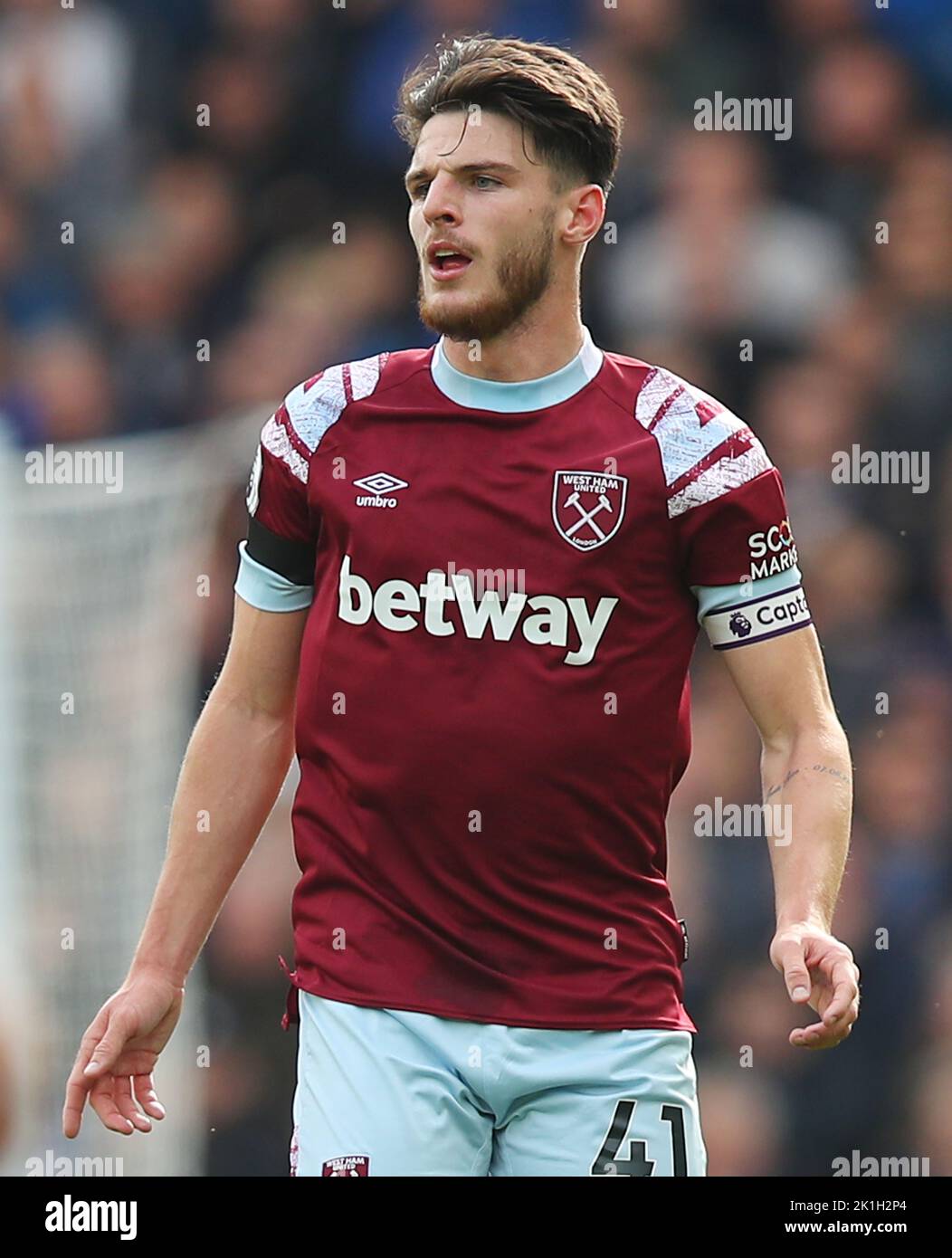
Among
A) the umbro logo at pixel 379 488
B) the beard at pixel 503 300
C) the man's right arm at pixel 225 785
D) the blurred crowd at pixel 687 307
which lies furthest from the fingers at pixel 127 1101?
the blurred crowd at pixel 687 307

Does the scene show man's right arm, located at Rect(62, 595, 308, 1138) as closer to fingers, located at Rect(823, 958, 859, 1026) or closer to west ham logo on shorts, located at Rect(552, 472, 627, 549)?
west ham logo on shorts, located at Rect(552, 472, 627, 549)

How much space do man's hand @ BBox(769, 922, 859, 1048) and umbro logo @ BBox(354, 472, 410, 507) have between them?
3.09 ft

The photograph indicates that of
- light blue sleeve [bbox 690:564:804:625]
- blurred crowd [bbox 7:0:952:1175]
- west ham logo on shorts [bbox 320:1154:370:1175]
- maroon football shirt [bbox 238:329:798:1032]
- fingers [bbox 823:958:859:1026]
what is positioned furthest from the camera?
blurred crowd [bbox 7:0:952:1175]

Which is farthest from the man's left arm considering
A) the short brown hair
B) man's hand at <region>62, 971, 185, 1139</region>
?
man's hand at <region>62, 971, 185, 1139</region>

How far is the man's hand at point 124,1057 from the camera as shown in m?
3.34

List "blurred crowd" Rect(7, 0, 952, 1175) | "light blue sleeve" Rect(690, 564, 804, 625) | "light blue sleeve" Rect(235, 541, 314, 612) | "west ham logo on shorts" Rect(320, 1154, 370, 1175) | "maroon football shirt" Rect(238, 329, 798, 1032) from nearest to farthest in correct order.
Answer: "west ham logo on shorts" Rect(320, 1154, 370, 1175)
"maroon football shirt" Rect(238, 329, 798, 1032)
"light blue sleeve" Rect(690, 564, 804, 625)
"light blue sleeve" Rect(235, 541, 314, 612)
"blurred crowd" Rect(7, 0, 952, 1175)

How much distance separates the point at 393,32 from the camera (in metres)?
6.29

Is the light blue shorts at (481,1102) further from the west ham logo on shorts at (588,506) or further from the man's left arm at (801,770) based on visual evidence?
the west ham logo on shorts at (588,506)

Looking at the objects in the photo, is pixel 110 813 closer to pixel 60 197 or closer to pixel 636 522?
pixel 60 197

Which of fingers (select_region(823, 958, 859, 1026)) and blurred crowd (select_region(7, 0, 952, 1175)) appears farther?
blurred crowd (select_region(7, 0, 952, 1175))

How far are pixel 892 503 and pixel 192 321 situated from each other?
2.16 metres

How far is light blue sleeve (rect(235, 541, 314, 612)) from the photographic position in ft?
11.5

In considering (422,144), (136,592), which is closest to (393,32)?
(136,592)

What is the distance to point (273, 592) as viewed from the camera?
3504mm
